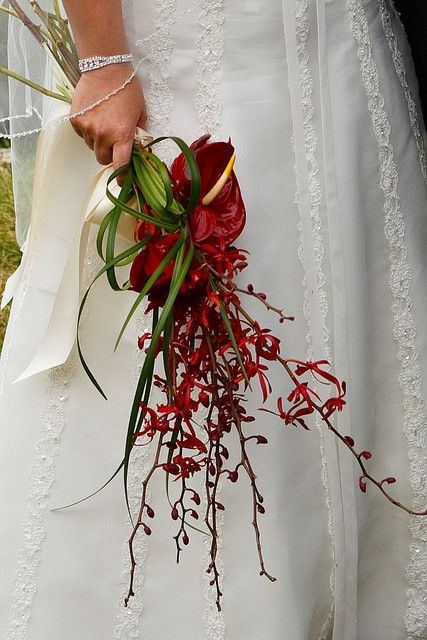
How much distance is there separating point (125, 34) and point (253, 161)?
26cm

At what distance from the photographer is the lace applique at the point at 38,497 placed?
4.27 ft

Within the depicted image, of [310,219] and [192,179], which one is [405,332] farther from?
[192,179]

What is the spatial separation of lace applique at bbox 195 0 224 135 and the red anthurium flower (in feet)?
0.39

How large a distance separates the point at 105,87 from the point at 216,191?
238 millimetres

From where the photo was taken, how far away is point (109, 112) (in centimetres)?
124

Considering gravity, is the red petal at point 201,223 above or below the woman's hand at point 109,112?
below

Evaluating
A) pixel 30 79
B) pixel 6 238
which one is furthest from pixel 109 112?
pixel 6 238

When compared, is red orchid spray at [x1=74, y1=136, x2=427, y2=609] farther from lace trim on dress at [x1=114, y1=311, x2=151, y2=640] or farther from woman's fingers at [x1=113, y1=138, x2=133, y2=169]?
lace trim on dress at [x1=114, y1=311, x2=151, y2=640]

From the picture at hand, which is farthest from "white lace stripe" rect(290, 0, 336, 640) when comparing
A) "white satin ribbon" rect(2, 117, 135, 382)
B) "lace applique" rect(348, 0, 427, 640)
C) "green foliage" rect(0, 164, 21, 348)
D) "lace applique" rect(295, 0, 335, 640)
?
"green foliage" rect(0, 164, 21, 348)

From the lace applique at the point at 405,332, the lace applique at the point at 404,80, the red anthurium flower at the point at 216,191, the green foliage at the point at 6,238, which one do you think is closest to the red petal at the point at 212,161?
the red anthurium flower at the point at 216,191

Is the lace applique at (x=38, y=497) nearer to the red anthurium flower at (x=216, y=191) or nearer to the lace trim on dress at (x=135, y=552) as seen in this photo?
the lace trim on dress at (x=135, y=552)

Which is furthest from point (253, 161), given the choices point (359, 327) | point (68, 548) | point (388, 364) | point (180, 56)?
point (68, 548)

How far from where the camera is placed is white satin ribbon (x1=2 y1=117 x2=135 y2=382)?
1.32m

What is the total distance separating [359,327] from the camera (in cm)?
141
